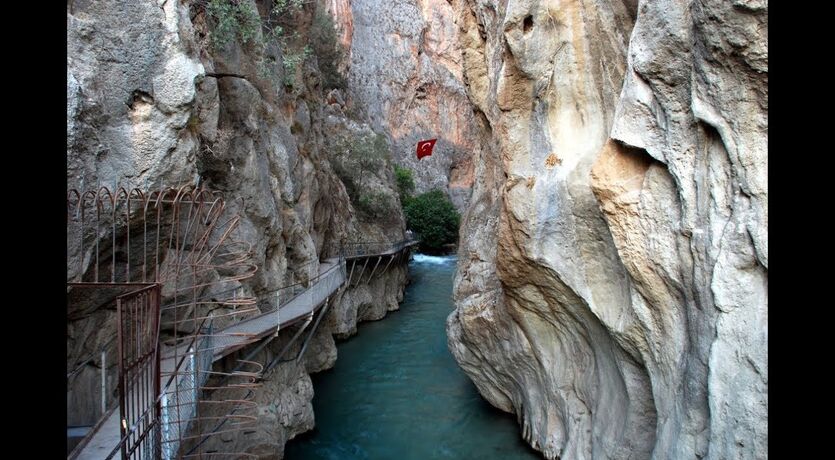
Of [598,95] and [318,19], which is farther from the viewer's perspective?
[318,19]

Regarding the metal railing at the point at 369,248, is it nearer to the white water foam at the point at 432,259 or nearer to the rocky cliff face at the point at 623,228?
the white water foam at the point at 432,259

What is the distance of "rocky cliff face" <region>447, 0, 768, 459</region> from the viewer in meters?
5.32

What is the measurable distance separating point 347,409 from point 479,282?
5.54 metres

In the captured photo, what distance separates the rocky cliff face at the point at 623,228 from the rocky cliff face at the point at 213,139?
17.0 feet

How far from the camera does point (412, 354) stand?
63.4 ft

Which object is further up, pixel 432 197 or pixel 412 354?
pixel 432 197

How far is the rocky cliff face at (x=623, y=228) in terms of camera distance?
210 inches

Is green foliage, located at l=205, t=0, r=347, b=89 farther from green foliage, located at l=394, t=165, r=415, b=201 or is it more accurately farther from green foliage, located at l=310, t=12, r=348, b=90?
green foliage, located at l=394, t=165, r=415, b=201

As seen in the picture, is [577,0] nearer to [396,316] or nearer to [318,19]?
[396,316]

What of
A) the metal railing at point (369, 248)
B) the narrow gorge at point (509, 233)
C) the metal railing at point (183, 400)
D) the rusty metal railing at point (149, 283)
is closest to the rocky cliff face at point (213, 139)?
the narrow gorge at point (509, 233)

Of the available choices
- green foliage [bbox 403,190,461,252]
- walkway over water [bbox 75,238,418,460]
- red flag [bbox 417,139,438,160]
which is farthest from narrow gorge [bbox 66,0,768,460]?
green foliage [bbox 403,190,461,252]

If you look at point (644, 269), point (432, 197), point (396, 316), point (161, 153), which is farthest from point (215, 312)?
point (432, 197)

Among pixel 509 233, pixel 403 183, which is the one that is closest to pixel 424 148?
pixel 403 183

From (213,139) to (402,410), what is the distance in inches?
339
